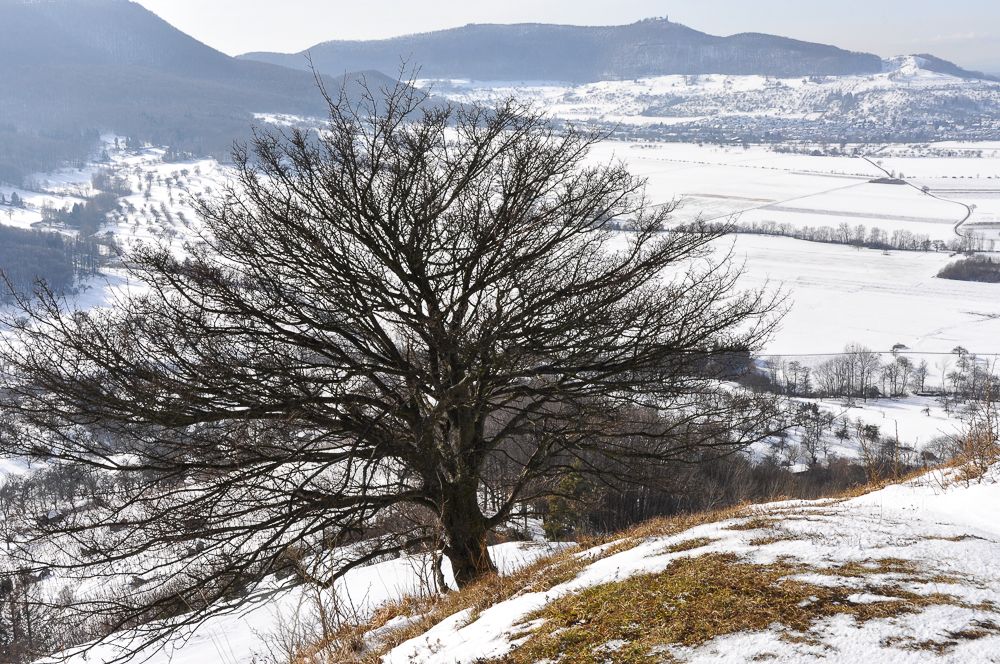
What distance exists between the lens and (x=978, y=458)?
752cm

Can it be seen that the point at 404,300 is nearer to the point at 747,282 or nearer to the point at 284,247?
the point at 284,247

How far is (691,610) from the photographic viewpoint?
3.58 metres

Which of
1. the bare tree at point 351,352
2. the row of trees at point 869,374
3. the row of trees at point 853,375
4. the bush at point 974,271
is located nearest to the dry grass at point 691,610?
the bare tree at point 351,352

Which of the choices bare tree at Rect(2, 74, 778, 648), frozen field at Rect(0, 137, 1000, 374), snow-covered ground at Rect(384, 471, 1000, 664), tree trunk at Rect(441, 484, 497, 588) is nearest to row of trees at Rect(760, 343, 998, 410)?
frozen field at Rect(0, 137, 1000, 374)

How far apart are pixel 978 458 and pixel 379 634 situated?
25.5 ft

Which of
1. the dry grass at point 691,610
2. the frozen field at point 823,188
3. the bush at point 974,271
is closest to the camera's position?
the dry grass at point 691,610

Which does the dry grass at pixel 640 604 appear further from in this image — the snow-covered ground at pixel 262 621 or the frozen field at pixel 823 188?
the frozen field at pixel 823 188

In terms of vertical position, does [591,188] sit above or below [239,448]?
above

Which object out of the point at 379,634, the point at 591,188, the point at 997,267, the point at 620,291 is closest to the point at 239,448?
the point at 379,634

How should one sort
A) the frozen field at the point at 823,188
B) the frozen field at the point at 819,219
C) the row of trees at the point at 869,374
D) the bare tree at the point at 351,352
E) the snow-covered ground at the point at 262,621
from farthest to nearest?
the frozen field at the point at 823,188 → the frozen field at the point at 819,219 → the row of trees at the point at 869,374 → the snow-covered ground at the point at 262,621 → the bare tree at the point at 351,352

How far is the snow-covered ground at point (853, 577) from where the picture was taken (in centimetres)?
295

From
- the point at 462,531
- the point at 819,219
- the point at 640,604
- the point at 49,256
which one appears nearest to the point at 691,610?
the point at 640,604

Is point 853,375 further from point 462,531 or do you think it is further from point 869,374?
point 462,531

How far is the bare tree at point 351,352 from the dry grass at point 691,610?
3.50 m
